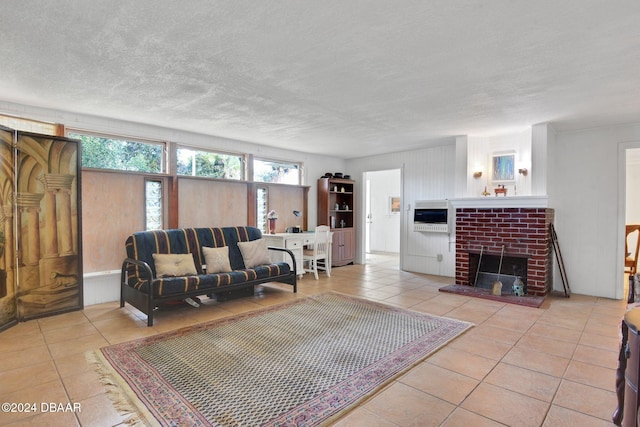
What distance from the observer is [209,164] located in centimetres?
556

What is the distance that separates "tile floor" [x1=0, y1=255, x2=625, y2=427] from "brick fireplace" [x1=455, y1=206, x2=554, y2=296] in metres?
0.54

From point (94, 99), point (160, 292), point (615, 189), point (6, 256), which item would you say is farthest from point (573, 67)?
point (6, 256)

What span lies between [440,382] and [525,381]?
61cm

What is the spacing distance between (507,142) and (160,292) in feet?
17.2

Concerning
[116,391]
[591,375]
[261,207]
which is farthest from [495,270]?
[116,391]

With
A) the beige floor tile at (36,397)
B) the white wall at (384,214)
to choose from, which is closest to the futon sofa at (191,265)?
the beige floor tile at (36,397)

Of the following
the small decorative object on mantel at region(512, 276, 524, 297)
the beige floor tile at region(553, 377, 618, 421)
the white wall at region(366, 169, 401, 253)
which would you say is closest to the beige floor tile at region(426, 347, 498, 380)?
the beige floor tile at region(553, 377, 618, 421)

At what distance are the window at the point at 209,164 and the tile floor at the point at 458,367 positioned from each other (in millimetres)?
2176

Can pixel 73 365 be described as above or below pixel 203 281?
below

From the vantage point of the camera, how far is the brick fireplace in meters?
4.65

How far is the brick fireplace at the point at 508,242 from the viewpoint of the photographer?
4652 millimetres

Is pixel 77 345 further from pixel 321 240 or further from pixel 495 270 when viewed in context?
pixel 495 270

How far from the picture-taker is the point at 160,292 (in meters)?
3.59

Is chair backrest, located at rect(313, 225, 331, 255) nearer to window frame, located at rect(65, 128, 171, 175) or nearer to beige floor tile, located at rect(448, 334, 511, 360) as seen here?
window frame, located at rect(65, 128, 171, 175)
